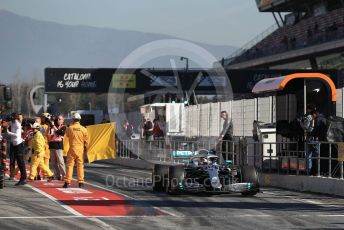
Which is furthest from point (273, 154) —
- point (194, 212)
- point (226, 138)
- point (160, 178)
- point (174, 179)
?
point (194, 212)

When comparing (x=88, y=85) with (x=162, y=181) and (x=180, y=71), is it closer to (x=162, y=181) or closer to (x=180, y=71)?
(x=180, y=71)

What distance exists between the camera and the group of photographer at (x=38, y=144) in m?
18.2

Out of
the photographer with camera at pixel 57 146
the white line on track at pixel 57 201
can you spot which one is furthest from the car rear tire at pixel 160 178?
the photographer with camera at pixel 57 146

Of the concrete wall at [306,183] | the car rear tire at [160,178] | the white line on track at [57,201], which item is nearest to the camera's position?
the white line on track at [57,201]

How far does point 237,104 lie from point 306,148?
901 cm

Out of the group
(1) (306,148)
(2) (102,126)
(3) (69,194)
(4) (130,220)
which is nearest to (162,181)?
(3) (69,194)

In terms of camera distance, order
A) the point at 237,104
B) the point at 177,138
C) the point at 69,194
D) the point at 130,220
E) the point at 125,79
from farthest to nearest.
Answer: the point at 125,79
the point at 177,138
the point at 237,104
the point at 69,194
the point at 130,220

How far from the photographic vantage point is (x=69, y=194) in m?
15.8

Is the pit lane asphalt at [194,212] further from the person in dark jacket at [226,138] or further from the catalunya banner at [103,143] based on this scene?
the catalunya banner at [103,143]

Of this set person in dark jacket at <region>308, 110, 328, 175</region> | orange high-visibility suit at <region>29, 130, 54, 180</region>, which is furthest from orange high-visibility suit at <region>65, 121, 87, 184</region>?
person in dark jacket at <region>308, 110, 328, 175</region>

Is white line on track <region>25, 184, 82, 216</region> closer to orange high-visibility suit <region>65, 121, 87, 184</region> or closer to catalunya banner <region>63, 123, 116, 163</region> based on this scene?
orange high-visibility suit <region>65, 121, 87, 184</region>

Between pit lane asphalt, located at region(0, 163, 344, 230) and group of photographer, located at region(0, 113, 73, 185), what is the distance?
3.57 feet

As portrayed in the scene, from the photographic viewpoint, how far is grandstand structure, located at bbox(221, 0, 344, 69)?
57.0m

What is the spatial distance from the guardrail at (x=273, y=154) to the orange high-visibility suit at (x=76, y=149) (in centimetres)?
333
